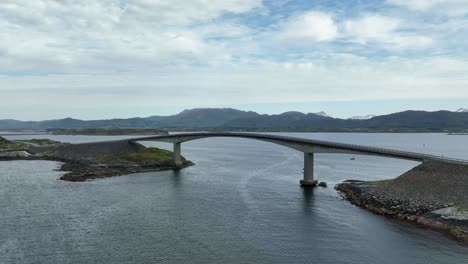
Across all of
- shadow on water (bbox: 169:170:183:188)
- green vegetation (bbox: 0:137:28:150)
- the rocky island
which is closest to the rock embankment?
shadow on water (bbox: 169:170:183:188)

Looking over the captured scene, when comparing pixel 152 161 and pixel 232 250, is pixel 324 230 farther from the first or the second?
pixel 152 161

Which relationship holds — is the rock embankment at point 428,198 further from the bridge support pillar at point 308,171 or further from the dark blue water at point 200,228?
the bridge support pillar at point 308,171

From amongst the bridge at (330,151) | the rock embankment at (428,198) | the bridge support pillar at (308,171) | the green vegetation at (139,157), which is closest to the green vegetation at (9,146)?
the green vegetation at (139,157)

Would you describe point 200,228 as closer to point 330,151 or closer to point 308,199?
point 308,199

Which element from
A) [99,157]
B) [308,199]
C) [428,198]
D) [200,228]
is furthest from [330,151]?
[99,157]

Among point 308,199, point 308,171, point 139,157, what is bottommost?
point 308,199

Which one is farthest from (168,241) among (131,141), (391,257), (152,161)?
(131,141)
